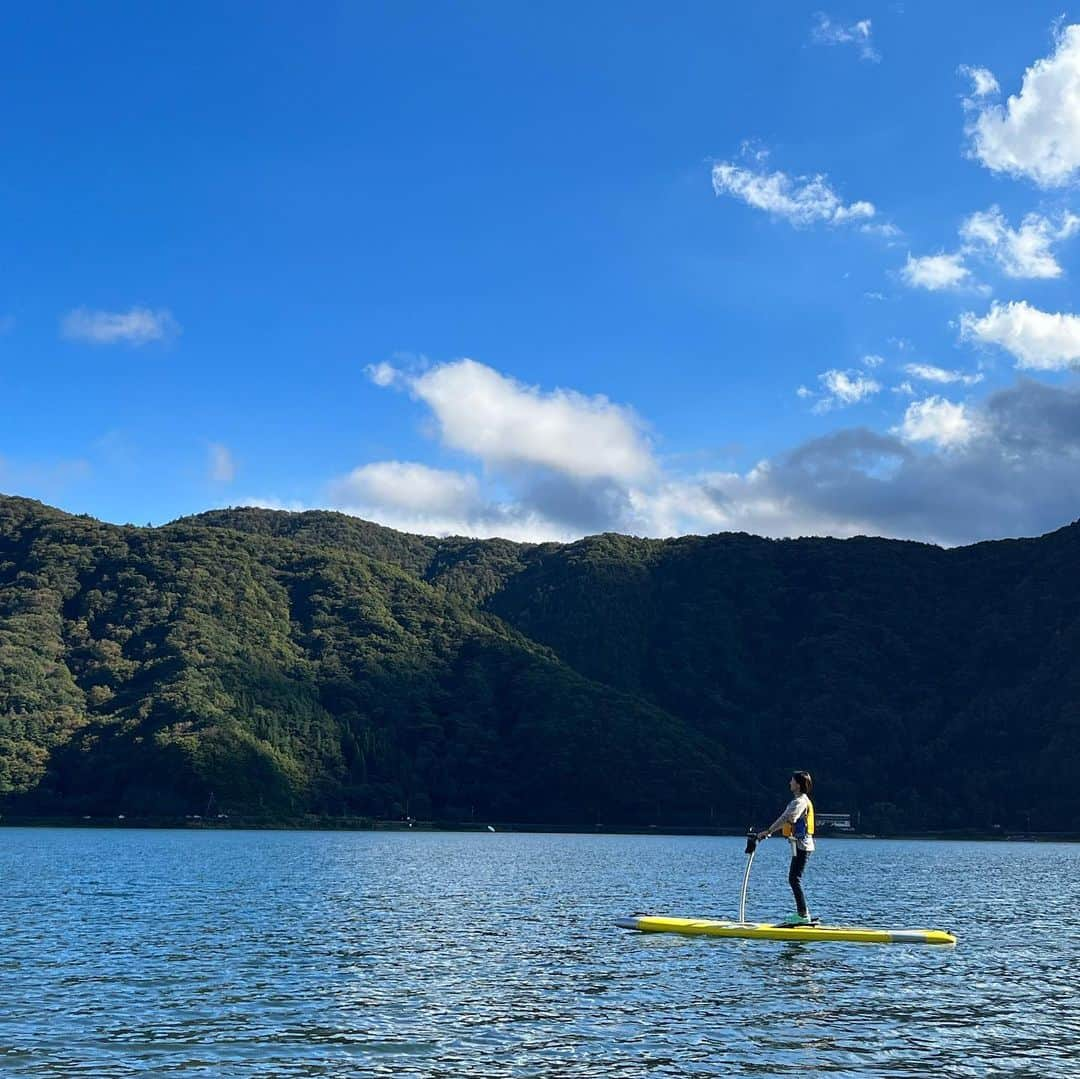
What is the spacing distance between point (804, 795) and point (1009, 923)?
2514 centimetres

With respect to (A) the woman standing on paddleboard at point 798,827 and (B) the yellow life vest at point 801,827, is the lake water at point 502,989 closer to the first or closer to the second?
(A) the woman standing on paddleboard at point 798,827

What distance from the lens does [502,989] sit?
35.6 metres

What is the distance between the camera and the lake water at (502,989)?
26672mm

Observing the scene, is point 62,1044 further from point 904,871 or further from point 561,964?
point 904,871

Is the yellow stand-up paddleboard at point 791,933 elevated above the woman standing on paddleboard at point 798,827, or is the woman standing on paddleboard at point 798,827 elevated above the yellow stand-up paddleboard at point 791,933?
the woman standing on paddleboard at point 798,827

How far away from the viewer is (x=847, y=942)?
48281mm

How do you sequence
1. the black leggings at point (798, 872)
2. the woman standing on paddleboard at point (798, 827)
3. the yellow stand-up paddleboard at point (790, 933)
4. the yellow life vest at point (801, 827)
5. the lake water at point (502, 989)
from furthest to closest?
the yellow stand-up paddleboard at point (790, 933) < the black leggings at point (798, 872) < the yellow life vest at point (801, 827) < the woman standing on paddleboard at point (798, 827) < the lake water at point (502, 989)

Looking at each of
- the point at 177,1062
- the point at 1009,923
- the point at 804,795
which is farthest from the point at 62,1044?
the point at 1009,923

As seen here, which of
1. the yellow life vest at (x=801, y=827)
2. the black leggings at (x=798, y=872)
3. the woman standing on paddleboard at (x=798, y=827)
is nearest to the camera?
the woman standing on paddleboard at (x=798, y=827)

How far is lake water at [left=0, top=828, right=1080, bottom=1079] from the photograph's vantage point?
26.7 meters

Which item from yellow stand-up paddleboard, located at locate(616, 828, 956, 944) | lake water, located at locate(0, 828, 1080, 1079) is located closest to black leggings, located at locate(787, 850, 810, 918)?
yellow stand-up paddleboard, located at locate(616, 828, 956, 944)

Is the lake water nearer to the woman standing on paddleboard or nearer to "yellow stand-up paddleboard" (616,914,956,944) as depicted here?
"yellow stand-up paddleboard" (616,914,956,944)

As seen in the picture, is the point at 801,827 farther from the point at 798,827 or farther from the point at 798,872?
the point at 798,872

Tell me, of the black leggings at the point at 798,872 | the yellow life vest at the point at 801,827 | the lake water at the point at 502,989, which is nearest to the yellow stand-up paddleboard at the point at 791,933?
the lake water at the point at 502,989
